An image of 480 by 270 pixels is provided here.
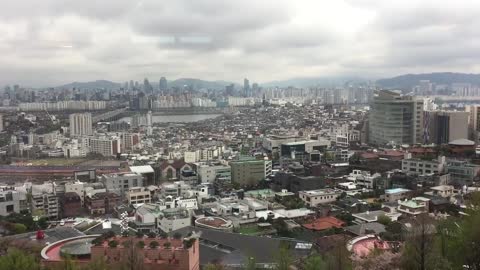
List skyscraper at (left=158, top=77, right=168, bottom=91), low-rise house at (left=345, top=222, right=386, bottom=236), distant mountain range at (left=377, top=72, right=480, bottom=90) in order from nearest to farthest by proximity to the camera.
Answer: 1. low-rise house at (left=345, top=222, right=386, bottom=236)
2. skyscraper at (left=158, top=77, right=168, bottom=91)
3. distant mountain range at (left=377, top=72, right=480, bottom=90)

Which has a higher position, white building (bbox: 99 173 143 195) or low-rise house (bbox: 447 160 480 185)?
low-rise house (bbox: 447 160 480 185)

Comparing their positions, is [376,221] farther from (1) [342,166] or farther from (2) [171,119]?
(2) [171,119]

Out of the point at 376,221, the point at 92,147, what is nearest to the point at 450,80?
the point at 92,147

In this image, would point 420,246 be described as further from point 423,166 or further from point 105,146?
point 105,146

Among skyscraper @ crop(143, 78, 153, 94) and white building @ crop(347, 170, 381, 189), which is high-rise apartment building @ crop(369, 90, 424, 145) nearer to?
white building @ crop(347, 170, 381, 189)

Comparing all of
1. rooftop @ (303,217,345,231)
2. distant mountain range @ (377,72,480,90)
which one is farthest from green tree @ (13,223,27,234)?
distant mountain range @ (377,72,480,90)

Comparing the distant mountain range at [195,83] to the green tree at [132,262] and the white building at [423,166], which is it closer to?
the white building at [423,166]
